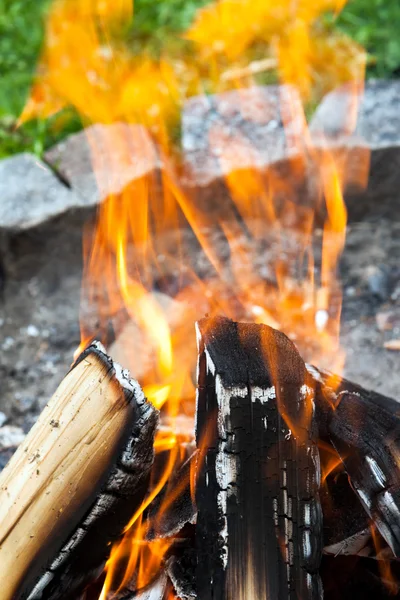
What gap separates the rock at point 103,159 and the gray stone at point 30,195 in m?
0.06

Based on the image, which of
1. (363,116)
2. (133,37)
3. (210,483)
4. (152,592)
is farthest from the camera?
(133,37)

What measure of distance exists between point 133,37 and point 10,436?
2791mm

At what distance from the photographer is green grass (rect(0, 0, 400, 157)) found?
3.49 meters

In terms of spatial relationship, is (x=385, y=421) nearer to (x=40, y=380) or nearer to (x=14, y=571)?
(x=14, y=571)

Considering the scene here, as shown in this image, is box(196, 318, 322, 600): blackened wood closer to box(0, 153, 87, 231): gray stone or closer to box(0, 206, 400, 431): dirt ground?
box(0, 206, 400, 431): dirt ground

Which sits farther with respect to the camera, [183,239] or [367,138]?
[183,239]

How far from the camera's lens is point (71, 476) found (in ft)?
4.86

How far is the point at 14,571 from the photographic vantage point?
1466 millimetres

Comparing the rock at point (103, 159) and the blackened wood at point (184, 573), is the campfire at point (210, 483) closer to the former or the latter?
the blackened wood at point (184, 573)

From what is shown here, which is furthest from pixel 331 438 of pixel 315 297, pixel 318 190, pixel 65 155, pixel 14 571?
pixel 65 155

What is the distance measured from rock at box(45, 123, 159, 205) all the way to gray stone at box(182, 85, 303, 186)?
0.19 meters

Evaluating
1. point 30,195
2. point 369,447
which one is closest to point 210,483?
point 369,447

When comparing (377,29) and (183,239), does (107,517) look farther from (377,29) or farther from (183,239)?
(377,29)

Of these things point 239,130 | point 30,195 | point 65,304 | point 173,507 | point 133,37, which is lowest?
point 173,507
